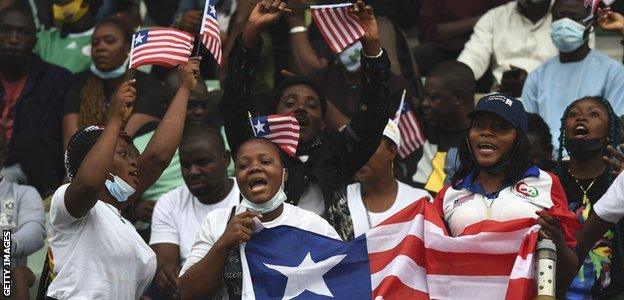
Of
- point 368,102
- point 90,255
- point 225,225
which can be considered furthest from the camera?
point 368,102

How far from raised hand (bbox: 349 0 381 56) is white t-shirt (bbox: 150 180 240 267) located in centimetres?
175

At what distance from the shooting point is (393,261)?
7.78 m

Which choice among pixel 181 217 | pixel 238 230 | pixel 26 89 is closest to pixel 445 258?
pixel 238 230

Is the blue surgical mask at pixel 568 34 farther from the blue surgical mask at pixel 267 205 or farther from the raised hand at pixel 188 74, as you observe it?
the blue surgical mask at pixel 267 205

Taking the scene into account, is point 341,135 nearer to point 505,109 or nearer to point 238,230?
point 505,109

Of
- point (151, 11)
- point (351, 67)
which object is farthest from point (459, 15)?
point (151, 11)

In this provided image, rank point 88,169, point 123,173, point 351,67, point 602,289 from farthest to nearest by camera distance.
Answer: point 351,67 → point 602,289 → point 123,173 → point 88,169

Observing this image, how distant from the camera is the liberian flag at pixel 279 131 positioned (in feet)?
27.6

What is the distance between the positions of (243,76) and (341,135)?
700 mm

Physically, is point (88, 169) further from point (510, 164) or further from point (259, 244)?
point (510, 164)

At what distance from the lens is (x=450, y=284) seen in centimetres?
763

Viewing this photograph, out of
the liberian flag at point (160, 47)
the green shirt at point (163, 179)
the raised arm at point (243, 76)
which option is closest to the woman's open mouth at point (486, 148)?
the raised arm at point (243, 76)

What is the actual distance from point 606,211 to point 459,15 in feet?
17.3

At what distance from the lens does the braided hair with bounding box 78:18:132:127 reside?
11656 mm
